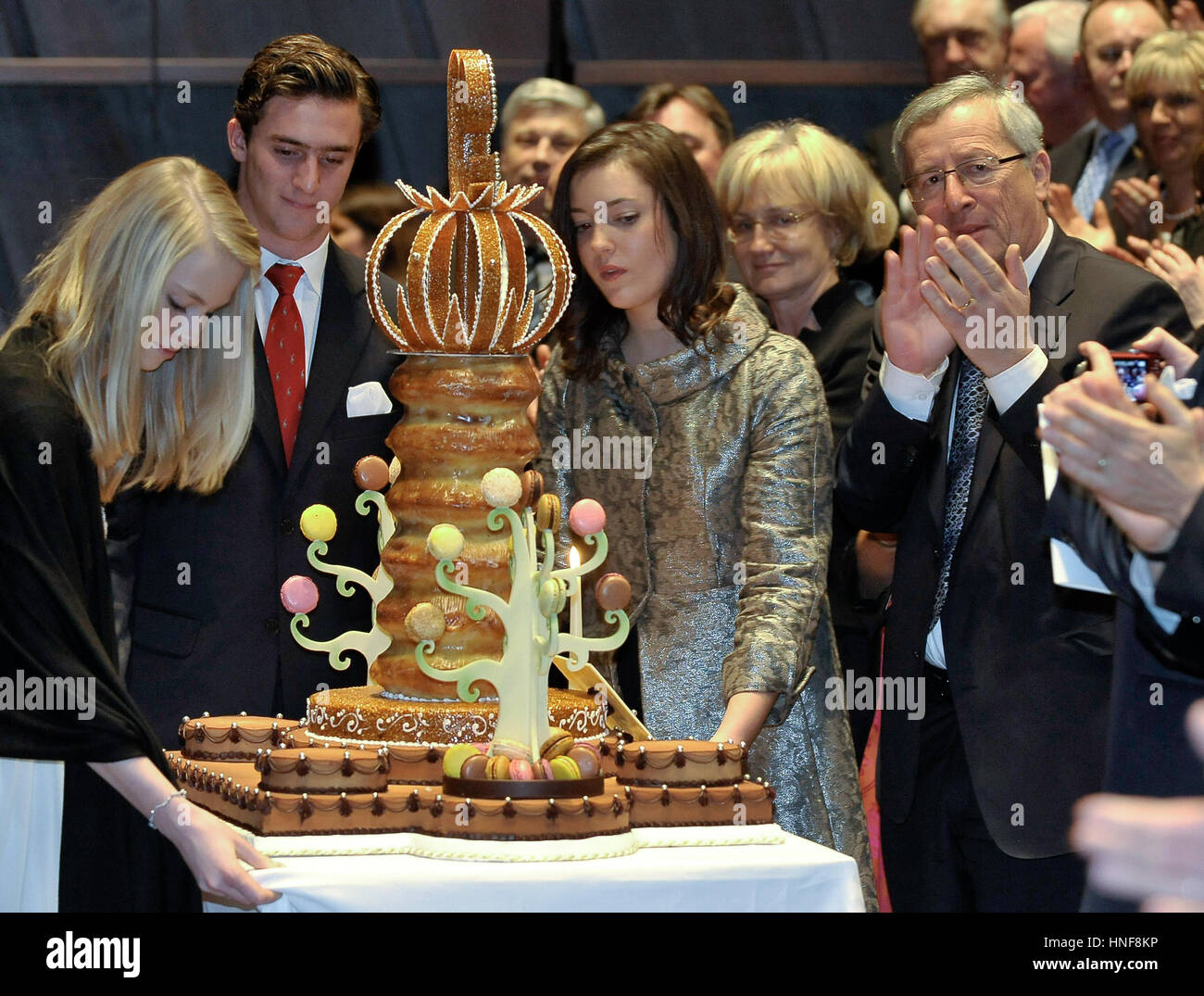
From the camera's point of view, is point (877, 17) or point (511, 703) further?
point (877, 17)

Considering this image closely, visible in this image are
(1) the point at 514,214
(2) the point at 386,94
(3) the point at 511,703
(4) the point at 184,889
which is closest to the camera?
(3) the point at 511,703

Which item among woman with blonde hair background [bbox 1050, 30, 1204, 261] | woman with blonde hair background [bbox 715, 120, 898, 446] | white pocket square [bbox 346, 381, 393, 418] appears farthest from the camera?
woman with blonde hair background [bbox 1050, 30, 1204, 261]

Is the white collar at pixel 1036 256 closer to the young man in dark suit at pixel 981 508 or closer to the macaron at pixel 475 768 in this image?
the young man in dark suit at pixel 981 508

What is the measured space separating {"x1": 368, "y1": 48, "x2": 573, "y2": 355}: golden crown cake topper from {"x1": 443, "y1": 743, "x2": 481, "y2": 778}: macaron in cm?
67

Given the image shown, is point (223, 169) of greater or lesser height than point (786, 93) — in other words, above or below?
below

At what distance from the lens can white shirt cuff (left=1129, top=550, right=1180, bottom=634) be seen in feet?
6.81

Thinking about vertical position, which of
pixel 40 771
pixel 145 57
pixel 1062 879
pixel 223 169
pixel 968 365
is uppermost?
pixel 145 57

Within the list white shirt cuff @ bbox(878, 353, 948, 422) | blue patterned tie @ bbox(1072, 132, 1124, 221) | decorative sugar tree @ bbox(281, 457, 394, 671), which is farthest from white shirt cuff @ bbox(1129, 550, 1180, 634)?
blue patterned tie @ bbox(1072, 132, 1124, 221)

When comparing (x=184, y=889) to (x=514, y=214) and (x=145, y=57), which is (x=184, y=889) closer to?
(x=514, y=214)

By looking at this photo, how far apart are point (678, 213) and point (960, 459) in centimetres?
70

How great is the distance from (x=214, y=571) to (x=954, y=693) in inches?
53.6

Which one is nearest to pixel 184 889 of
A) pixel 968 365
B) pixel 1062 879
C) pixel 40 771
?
pixel 40 771

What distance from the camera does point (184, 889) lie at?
2645 mm

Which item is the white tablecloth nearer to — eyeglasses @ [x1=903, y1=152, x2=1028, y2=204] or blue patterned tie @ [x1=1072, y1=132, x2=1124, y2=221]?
eyeglasses @ [x1=903, y1=152, x2=1028, y2=204]
